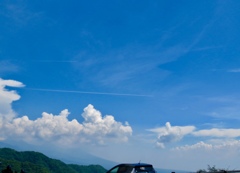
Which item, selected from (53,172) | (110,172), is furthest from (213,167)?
(53,172)

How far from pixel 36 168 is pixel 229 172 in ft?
506

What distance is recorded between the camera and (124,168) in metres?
17.1

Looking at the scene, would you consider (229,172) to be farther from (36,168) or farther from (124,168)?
(36,168)

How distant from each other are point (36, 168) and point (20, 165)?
8732 mm

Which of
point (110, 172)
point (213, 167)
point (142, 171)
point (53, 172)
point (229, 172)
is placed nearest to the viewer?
point (142, 171)

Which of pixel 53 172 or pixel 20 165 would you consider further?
pixel 53 172

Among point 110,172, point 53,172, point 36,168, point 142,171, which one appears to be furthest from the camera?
point 53,172

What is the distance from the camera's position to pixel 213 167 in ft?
106

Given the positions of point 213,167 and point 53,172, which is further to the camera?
point 53,172

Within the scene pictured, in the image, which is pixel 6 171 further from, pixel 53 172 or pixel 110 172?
pixel 53 172

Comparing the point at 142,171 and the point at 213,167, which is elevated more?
the point at 213,167

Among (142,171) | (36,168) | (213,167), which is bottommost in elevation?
(142,171)

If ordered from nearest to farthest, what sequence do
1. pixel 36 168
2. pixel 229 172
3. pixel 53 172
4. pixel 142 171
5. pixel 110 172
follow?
pixel 142 171
pixel 110 172
pixel 229 172
pixel 36 168
pixel 53 172

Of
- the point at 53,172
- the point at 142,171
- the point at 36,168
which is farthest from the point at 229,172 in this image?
the point at 53,172
